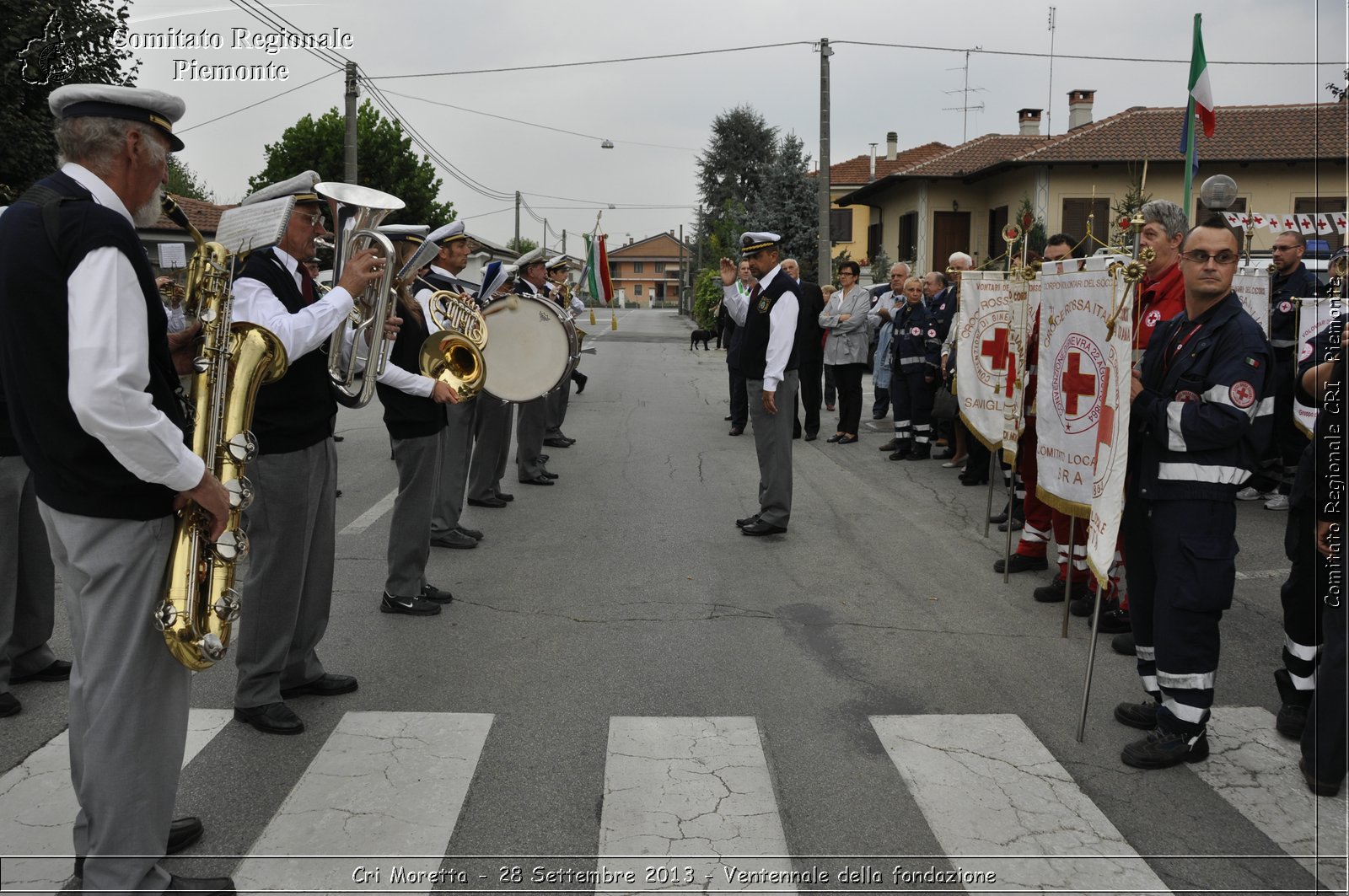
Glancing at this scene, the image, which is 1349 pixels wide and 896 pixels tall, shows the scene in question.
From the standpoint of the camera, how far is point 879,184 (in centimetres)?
3881

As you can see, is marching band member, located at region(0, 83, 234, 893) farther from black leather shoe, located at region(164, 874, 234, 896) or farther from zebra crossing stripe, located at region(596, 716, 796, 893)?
zebra crossing stripe, located at region(596, 716, 796, 893)

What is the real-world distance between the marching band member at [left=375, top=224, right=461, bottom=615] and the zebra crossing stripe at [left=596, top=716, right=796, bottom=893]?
199 cm

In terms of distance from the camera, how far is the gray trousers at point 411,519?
19.0 feet

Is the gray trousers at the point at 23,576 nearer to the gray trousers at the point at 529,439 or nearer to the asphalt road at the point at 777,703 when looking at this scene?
the asphalt road at the point at 777,703

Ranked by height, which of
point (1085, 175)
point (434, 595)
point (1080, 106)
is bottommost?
point (434, 595)

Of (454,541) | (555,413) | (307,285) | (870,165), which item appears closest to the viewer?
(307,285)

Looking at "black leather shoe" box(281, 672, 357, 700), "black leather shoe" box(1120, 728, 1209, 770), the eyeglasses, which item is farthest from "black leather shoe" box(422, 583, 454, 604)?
the eyeglasses

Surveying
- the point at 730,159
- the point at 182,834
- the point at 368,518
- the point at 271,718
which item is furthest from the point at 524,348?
the point at 730,159

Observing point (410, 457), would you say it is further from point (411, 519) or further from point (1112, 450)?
point (1112, 450)

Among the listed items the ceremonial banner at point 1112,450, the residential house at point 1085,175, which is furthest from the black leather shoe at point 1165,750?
the residential house at point 1085,175

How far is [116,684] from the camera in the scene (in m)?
2.92

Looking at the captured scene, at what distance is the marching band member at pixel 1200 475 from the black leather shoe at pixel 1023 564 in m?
2.72

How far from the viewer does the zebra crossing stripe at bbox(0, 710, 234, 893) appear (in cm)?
315

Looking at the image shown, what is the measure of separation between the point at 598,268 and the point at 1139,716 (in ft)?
63.9
